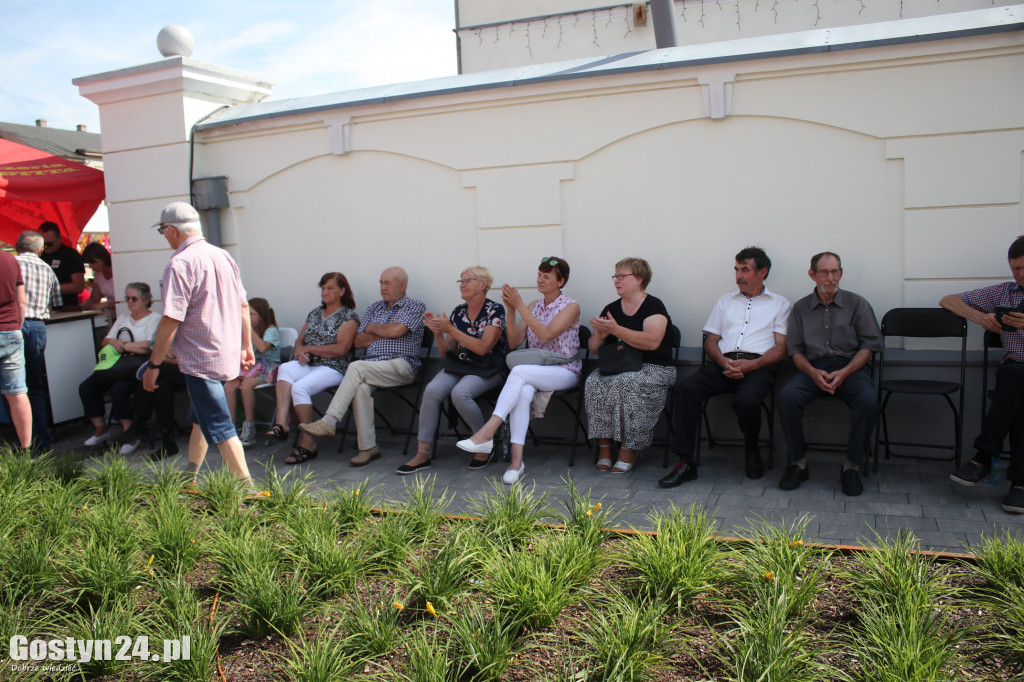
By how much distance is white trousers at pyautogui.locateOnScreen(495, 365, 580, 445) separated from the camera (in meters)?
5.47

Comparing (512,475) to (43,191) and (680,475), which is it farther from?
(43,191)

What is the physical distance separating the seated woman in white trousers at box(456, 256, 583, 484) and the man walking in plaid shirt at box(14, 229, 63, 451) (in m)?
3.71

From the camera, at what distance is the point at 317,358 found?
6.58m

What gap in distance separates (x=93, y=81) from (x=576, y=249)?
4.99 meters

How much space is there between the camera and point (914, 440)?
539 cm

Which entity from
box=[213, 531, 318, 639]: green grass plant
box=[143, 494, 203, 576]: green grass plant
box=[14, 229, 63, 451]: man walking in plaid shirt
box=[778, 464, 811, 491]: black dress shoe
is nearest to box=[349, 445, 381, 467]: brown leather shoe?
box=[143, 494, 203, 576]: green grass plant

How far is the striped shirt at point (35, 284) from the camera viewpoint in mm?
6652

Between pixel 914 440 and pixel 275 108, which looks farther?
pixel 275 108

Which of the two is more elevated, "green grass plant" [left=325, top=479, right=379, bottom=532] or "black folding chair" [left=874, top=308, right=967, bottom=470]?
"black folding chair" [left=874, top=308, right=967, bottom=470]

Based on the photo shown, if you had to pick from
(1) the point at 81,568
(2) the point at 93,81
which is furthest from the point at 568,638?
(2) the point at 93,81

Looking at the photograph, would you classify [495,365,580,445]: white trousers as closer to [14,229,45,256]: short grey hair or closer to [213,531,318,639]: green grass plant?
[213,531,318,639]: green grass plant

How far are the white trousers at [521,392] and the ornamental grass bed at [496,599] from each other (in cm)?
151

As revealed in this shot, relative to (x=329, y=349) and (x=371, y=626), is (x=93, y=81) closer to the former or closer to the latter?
(x=329, y=349)

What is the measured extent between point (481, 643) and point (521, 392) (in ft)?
9.22
